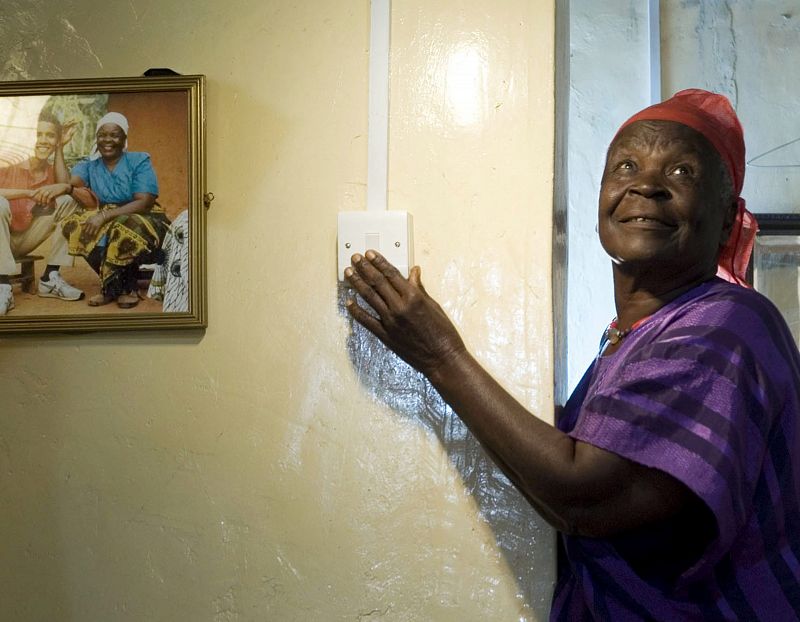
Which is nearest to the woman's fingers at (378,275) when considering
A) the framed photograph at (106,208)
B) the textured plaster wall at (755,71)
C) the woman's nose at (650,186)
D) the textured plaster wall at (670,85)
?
the framed photograph at (106,208)

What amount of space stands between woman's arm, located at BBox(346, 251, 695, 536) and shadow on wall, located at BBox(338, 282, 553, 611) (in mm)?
60

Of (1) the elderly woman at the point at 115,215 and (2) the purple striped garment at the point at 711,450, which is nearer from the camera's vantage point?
(2) the purple striped garment at the point at 711,450

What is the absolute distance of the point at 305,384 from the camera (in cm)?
127

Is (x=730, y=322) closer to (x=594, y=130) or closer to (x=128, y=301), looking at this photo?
(x=128, y=301)

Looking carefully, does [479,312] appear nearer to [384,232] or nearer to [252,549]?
[384,232]

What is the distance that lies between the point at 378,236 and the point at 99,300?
42cm

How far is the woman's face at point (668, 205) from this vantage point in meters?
1.15

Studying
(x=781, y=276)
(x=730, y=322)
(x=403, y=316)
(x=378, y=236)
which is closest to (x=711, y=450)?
(x=730, y=322)

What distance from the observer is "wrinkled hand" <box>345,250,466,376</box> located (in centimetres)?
116

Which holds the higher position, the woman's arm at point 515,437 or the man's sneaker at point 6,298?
the man's sneaker at point 6,298

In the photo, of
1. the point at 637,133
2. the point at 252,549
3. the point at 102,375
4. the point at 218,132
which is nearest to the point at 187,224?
the point at 218,132

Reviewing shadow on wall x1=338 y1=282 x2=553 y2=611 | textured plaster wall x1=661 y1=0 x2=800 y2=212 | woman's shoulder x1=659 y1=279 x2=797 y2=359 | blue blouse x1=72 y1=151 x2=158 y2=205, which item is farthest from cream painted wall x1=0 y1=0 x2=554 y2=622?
textured plaster wall x1=661 y1=0 x2=800 y2=212

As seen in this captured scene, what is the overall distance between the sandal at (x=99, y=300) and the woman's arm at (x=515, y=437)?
36 cm

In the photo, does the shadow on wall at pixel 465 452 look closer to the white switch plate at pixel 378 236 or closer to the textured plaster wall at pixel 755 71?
the white switch plate at pixel 378 236
